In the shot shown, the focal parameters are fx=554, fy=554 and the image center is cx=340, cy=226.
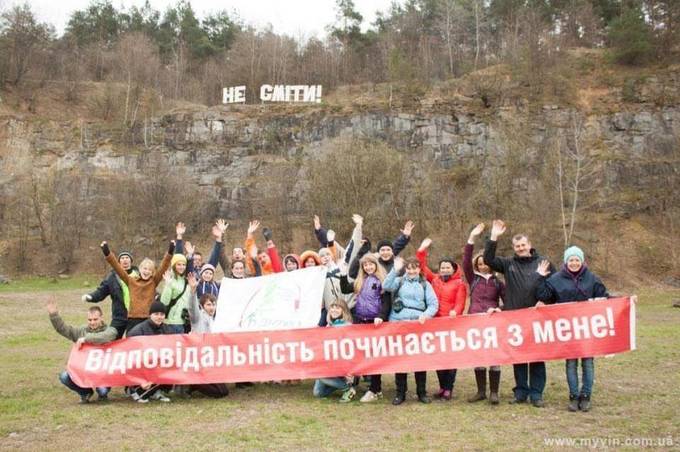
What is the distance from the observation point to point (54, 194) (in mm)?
42031

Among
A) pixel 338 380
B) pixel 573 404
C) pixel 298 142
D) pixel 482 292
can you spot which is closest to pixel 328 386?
pixel 338 380

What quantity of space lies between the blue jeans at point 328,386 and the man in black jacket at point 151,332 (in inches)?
86.9

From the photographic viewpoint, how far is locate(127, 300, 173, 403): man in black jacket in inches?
320

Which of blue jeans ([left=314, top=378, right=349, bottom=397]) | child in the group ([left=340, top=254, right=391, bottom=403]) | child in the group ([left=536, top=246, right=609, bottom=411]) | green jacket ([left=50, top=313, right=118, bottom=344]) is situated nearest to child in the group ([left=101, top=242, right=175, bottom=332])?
green jacket ([left=50, top=313, right=118, bottom=344])

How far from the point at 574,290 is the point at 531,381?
1.38 m

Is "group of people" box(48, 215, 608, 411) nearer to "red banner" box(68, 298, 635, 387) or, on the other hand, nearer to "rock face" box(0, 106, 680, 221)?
"red banner" box(68, 298, 635, 387)

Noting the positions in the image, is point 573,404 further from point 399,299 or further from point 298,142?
point 298,142

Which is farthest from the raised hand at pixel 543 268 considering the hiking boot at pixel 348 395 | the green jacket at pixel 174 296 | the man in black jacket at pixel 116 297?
the man in black jacket at pixel 116 297

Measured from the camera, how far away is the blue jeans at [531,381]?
749cm

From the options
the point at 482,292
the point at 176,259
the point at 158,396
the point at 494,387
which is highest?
the point at 176,259

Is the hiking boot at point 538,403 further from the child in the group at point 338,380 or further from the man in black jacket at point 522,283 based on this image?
the child in the group at point 338,380

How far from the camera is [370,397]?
26.0 ft

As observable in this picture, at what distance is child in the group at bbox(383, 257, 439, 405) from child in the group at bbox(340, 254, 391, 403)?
0.18 m

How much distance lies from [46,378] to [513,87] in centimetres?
4530
